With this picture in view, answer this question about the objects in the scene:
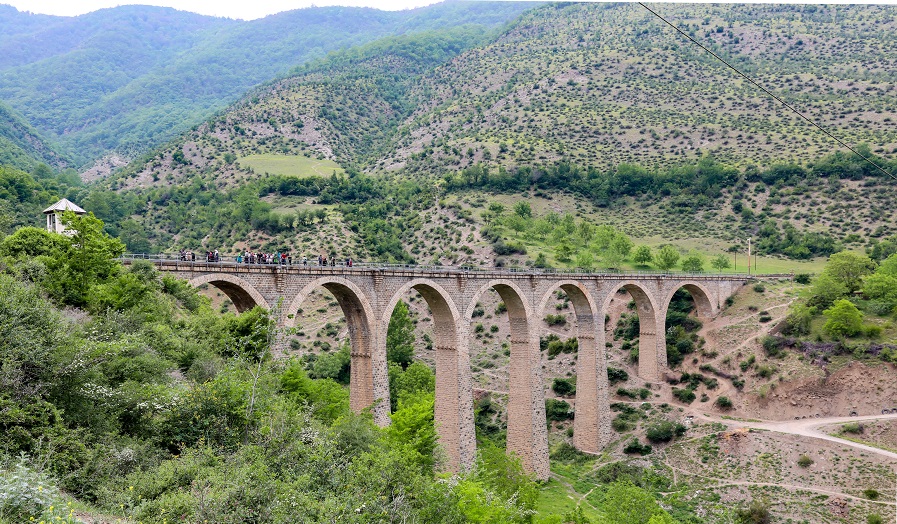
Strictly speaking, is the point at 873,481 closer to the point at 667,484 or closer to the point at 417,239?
the point at 667,484

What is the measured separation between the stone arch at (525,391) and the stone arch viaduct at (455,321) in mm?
54

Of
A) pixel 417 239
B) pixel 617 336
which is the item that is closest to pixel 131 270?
pixel 617 336

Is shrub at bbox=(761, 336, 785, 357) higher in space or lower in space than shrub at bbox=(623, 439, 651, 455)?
higher

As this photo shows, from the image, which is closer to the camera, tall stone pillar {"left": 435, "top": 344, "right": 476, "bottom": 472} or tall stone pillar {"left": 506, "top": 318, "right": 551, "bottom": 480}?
tall stone pillar {"left": 435, "top": 344, "right": 476, "bottom": 472}

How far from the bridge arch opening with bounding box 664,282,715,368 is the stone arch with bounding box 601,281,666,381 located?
1.41m

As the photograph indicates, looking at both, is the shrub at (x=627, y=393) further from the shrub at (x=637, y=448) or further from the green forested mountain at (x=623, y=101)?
the green forested mountain at (x=623, y=101)

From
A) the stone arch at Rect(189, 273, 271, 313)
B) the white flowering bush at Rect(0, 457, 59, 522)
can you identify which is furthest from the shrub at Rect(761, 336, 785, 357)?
the white flowering bush at Rect(0, 457, 59, 522)

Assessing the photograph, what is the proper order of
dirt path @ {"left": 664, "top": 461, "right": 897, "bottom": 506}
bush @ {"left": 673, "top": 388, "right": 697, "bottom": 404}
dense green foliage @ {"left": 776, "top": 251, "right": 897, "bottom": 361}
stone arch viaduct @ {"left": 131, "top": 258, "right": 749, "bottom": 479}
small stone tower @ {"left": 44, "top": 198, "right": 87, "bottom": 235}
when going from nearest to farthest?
stone arch viaduct @ {"left": 131, "top": 258, "right": 749, "bottom": 479}
small stone tower @ {"left": 44, "top": 198, "right": 87, "bottom": 235}
dirt path @ {"left": 664, "top": 461, "right": 897, "bottom": 506}
dense green foliage @ {"left": 776, "top": 251, "right": 897, "bottom": 361}
bush @ {"left": 673, "top": 388, "right": 697, "bottom": 404}

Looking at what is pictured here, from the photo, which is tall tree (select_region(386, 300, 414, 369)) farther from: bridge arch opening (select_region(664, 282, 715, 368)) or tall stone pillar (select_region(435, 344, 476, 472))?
bridge arch opening (select_region(664, 282, 715, 368))

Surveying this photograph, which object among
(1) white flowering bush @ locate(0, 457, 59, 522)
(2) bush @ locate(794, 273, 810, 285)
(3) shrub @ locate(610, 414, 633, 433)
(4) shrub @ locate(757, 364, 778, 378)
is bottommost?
(3) shrub @ locate(610, 414, 633, 433)

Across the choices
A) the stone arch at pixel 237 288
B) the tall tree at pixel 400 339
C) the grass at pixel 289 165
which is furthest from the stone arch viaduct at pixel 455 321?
the grass at pixel 289 165

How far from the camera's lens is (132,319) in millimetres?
19438

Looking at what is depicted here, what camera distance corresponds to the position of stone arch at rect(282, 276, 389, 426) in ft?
91.1

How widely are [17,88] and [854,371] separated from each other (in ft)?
551
